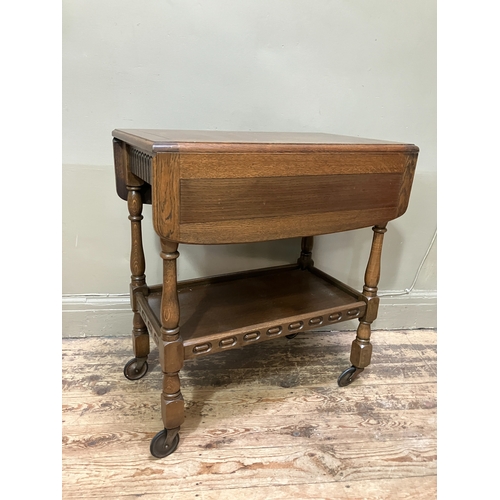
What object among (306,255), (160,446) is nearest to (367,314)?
(306,255)

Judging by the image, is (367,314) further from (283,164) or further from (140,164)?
(140,164)

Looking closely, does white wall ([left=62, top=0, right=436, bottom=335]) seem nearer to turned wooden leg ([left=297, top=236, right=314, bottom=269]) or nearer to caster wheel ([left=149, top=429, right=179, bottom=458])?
turned wooden leg ([left=297, top=236, right=314, bottom=269])

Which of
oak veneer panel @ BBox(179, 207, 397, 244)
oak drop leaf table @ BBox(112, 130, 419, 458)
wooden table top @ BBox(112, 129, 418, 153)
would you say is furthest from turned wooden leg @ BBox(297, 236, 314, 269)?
wooden table top @ BBox(112, 129, 418, 153)

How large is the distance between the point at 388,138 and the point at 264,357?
1007 millimetres

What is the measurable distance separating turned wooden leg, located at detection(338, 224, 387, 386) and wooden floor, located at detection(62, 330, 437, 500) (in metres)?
0.06

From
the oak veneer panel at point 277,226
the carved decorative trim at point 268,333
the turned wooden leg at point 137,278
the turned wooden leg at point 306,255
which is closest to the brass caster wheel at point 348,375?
the carved decorative trim at point 268,333

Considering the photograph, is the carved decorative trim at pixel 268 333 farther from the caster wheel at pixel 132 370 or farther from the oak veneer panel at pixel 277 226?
the caster wheel at pixel 132 370

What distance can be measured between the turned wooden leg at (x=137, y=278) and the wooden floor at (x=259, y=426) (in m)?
0.05

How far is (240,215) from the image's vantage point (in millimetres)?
951

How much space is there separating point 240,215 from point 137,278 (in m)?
0.53

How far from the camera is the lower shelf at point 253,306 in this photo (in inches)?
44.4

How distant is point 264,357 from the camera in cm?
157

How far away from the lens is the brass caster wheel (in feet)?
4.67

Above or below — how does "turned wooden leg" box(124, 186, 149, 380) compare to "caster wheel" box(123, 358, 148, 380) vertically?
above
